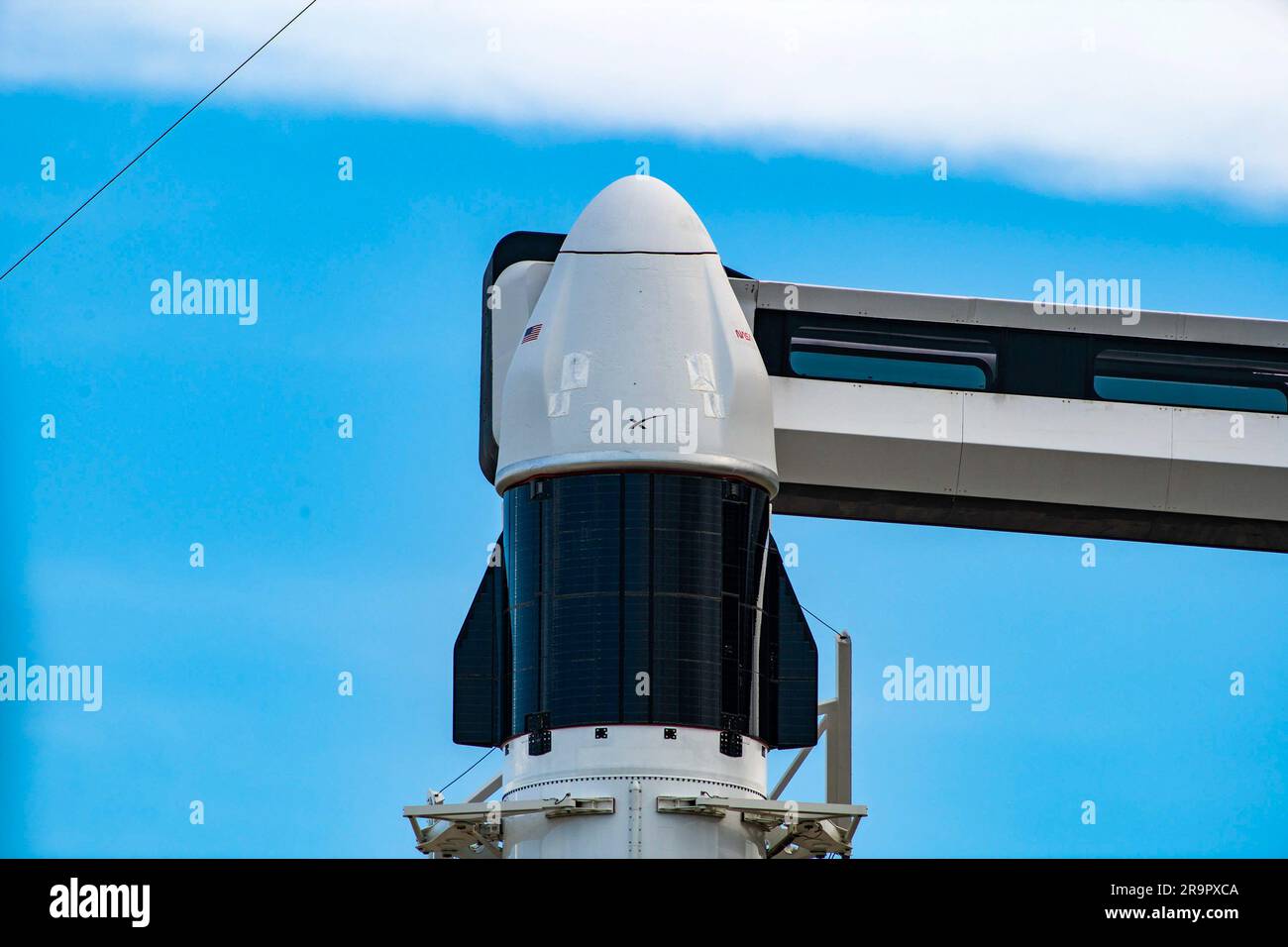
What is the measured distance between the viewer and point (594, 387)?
2167 inches

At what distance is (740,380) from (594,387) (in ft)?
12.3

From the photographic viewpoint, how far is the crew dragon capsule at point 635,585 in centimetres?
5269

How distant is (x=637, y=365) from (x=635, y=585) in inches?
222

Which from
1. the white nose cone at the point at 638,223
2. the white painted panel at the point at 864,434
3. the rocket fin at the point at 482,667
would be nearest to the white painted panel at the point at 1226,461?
the white painted panel at the point at 864,434

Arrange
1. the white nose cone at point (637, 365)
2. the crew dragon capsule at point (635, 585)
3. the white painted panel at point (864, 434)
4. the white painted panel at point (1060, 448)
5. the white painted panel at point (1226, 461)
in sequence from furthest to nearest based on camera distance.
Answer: the white painted panel at point (1226, 461)
the white painted panel at point (1060, 448)
the white painted panel at point (864, 434)
the white nose cone at point (637, 365)
the crew dragon capsule at point (635, 585)

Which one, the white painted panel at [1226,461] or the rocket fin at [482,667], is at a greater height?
the white painted panel at [1226,461]

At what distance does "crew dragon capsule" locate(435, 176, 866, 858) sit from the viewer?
52688mm

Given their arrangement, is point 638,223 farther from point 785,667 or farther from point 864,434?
point 785,667

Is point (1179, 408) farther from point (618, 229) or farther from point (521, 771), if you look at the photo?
point (521, 771)

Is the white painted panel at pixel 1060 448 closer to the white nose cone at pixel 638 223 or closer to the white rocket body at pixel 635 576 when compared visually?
the white rocket body at pixel 635 576

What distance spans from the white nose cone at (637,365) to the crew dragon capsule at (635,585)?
55 mm

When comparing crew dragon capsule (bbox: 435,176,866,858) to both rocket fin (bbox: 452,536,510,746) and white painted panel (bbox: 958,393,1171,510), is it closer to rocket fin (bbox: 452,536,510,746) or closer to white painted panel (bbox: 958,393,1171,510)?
rocket fin (bbox: 452,536,510,746)

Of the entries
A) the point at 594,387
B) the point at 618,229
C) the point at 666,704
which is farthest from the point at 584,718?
the point at 618,229

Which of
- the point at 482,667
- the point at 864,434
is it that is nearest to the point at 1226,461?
the point at 864,434
